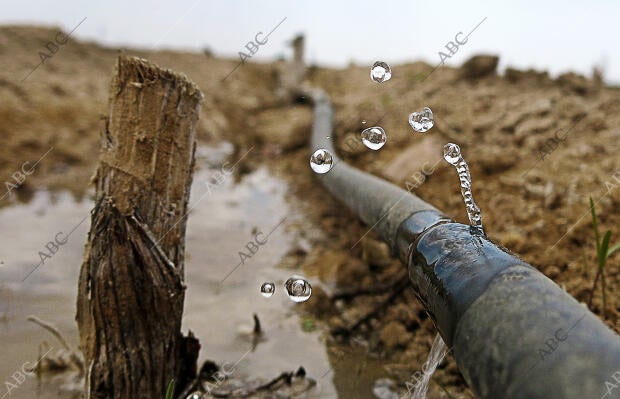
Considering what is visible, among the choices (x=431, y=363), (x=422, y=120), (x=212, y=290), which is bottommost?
(x=431, y=363)

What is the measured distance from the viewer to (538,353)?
0.88 metres

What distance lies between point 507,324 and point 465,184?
96 centimetres

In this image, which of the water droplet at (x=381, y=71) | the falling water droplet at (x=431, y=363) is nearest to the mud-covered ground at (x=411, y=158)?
the falling water droplet at (x=431, y=363)

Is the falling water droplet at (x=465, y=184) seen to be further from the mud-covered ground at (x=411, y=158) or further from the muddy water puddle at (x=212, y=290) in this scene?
the muddy water puddle at (x=212, y=290)

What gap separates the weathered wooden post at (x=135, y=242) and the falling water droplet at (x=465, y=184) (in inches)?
42.5

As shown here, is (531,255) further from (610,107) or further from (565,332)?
(610,107)

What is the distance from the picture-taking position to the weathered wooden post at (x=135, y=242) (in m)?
1.60

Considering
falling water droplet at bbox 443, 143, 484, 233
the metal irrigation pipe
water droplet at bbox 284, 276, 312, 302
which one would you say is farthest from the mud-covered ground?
the metal irrigation pipe

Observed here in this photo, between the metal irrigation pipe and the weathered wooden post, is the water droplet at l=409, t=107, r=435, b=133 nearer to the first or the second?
the metal irrigation pipe

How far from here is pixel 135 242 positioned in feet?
5.28

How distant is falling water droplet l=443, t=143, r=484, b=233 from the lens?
173cm

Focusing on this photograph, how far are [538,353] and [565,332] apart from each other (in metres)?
0.08

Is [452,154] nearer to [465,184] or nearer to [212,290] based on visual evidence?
[465,184]

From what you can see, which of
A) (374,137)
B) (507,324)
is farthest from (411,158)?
(507,324)
